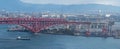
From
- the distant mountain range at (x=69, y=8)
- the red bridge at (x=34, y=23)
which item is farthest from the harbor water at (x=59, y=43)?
the distant mountain range at (x=69, y=8)

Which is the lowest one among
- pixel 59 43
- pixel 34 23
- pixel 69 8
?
pixel 59 43

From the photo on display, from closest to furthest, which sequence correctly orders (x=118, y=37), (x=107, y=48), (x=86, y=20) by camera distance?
(x=107, y=48), (x=118, y=37), (x=86, y=20)

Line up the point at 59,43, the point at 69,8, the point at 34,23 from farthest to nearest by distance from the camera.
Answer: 1. the point at 69,8
2. the point at 34,23
3. the point at 59,43

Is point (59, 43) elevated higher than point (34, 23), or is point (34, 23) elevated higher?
point (34, 23)

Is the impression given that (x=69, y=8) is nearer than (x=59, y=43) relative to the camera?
No

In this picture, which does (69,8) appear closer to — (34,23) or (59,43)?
(34,23)

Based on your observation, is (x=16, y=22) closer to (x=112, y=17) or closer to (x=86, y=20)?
(x=86, y=20)

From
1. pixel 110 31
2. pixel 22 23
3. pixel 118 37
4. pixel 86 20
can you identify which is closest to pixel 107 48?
pixel 118 37

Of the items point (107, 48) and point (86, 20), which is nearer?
point (107, 48)

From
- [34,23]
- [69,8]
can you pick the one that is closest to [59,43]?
[34,23]

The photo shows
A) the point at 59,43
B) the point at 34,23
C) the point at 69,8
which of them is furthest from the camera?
the point at 69,8

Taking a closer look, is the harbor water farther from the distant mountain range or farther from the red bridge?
the distant mountain range
